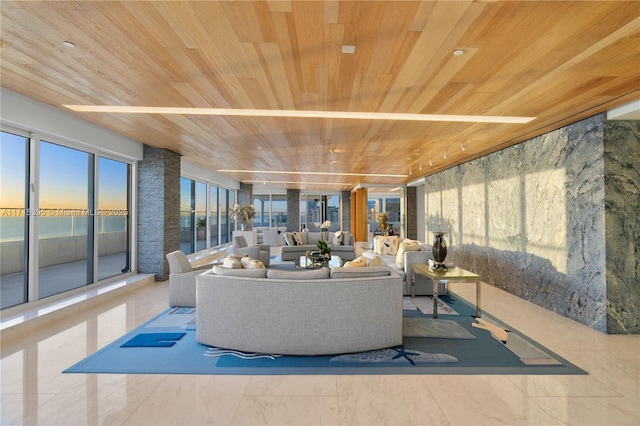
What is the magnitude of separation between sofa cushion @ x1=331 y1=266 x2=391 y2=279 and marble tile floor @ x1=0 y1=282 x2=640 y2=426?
1.04 metres

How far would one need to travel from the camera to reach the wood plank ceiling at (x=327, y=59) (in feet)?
6.82

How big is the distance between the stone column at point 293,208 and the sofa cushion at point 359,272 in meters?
12.8

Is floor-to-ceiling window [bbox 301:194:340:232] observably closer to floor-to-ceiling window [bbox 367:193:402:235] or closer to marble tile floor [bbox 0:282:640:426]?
floor-to-ceiling window [bbox 367:193:402:235]

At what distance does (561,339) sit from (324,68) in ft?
13.6

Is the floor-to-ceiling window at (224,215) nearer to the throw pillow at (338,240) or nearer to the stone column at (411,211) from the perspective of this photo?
the throw pillow at (338,240)

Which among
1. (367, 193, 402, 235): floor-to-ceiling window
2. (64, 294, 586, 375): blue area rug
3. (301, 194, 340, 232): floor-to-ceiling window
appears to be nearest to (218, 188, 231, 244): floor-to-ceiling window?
(301, 194, 340, 232): floor-to-ceiling window

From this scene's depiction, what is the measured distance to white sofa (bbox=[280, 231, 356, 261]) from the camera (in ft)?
29.8

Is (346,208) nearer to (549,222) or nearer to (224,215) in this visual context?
(224,215)

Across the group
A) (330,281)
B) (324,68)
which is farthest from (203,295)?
(324,68)

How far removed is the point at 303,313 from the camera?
3221 millimetres

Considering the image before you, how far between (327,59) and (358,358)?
2.87m

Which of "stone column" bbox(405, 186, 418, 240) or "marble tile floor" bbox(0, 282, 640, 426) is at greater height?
"stone column" bbox(405, 186, 418, 240)

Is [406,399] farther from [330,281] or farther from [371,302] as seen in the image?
[330,281]

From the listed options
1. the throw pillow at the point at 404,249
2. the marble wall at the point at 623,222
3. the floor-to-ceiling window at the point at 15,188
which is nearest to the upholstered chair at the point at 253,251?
the throw pillow at the point at 404,249
